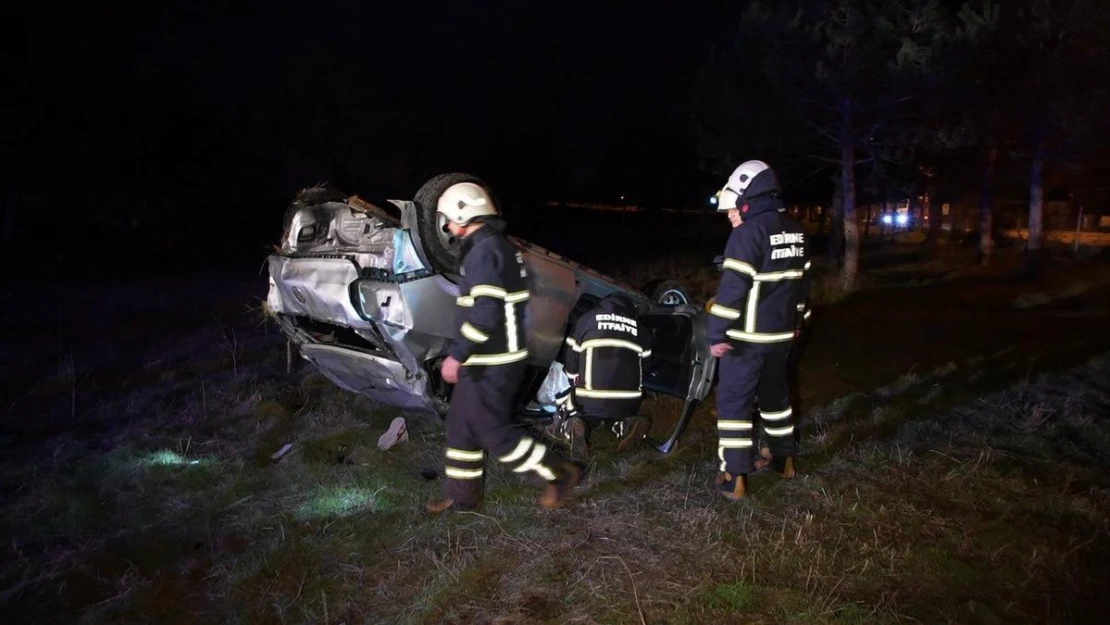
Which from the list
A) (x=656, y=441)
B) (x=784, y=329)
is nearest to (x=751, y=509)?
(x=784, y=329)

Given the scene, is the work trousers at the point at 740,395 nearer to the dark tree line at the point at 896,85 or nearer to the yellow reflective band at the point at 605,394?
the yellow reflective band at the point at 605,394

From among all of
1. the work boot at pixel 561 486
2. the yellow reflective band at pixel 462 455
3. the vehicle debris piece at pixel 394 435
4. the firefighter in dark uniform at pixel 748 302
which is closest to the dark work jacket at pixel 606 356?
the work boot at pixel 561 486

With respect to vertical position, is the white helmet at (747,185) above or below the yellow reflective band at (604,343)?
above

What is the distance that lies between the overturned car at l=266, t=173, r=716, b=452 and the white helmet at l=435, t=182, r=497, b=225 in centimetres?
30

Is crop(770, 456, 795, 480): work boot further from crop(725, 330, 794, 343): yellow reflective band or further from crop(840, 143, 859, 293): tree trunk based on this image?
crop(840, 143, 859, 293): tree trunk

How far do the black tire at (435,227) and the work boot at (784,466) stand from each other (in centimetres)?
209

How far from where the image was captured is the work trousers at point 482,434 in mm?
3840

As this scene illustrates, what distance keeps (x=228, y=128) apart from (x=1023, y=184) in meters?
27.9

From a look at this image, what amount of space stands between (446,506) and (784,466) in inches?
73.2

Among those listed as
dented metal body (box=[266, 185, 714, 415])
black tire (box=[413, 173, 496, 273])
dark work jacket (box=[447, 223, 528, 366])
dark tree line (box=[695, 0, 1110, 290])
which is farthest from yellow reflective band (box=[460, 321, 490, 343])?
dark tree line (box=[695, 0, 1110, 290])

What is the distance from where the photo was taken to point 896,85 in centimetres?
1263

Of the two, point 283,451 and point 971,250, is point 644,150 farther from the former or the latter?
point 283,451

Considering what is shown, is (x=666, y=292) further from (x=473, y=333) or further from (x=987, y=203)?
(x=987, y=203)

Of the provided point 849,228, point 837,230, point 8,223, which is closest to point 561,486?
point 849,228
